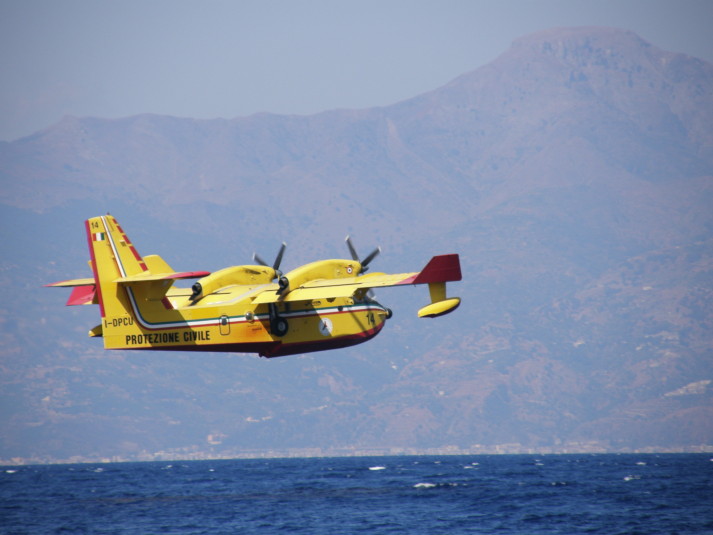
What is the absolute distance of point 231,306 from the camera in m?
56.0

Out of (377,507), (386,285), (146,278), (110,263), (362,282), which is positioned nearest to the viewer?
(146,278)

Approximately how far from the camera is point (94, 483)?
10650cm

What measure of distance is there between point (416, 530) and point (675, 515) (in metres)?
18.5

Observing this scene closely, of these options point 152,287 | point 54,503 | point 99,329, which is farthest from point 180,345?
point 54,503

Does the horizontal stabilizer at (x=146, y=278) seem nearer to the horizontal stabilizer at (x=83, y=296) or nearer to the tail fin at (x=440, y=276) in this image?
the horizontal stabilizer at (x=83, y=296)

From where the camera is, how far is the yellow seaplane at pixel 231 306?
55656 millimetres

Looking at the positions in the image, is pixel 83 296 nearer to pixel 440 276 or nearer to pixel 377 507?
pixel 440 276

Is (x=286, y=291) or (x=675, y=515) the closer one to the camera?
(x=286, y=291)

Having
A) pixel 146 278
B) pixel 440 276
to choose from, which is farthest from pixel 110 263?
pixel 440 276

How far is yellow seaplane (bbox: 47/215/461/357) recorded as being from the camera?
183 ft

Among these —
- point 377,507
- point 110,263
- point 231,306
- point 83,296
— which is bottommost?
point 377,507

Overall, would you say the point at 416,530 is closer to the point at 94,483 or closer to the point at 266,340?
the point at 266,340

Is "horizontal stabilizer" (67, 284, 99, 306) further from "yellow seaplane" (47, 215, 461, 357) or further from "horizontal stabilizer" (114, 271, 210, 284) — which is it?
"horizontal stabilizer" (114, 271, 210, 284)

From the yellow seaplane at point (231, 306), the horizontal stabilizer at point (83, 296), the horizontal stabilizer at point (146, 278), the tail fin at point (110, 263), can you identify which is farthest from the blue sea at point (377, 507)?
the horizontal stabilizer at point (146, 278)
